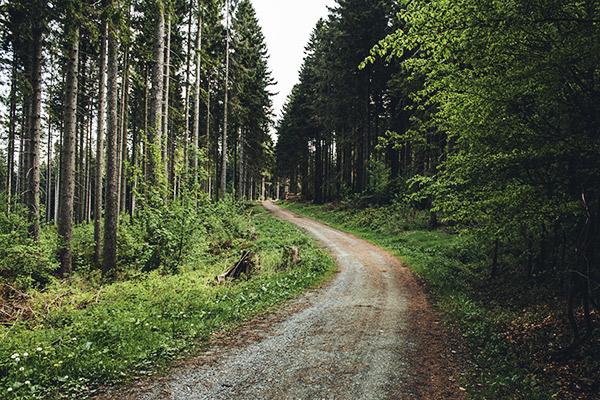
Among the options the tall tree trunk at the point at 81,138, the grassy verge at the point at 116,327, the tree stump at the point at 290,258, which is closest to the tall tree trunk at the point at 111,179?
the grassy verge at the point at 116,327

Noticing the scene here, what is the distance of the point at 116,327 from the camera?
191 inches

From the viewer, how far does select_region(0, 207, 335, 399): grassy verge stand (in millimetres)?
3793

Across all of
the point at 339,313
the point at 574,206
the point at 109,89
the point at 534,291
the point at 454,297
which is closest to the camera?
the point at 574,206

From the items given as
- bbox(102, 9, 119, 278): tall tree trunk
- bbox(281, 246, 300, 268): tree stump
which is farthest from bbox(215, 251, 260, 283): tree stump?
bbox(102, 9, 119, 278): tall tree trunk

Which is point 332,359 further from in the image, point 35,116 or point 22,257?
point 35,116

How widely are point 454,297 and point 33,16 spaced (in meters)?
14.5

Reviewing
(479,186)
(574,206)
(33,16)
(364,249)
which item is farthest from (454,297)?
(33,16)

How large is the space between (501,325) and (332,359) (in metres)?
4.10

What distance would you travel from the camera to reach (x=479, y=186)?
705 cm

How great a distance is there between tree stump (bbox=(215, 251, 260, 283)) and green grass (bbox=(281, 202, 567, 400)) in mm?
5709

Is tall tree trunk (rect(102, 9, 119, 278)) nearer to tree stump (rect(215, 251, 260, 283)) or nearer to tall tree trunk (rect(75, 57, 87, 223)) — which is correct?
tree stump (rect(215, 251, 260, 283))

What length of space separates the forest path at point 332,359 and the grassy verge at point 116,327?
632 mm

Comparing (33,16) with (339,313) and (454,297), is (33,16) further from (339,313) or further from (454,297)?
(454,297)

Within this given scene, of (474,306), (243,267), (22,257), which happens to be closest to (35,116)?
(22,257)
